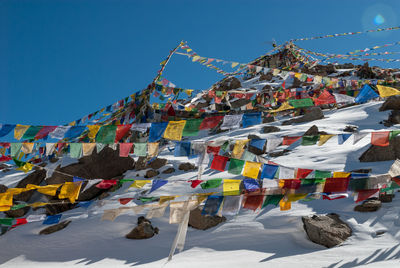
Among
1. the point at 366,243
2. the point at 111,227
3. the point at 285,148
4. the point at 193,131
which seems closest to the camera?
the point at 366,243

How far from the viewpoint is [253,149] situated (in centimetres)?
1280

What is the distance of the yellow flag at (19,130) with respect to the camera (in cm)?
805

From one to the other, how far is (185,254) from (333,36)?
20.5 meters

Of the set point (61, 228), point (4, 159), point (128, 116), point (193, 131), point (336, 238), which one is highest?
point (128, 116)

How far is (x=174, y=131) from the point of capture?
294 inches

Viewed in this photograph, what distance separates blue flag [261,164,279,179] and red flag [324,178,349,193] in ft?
3.79

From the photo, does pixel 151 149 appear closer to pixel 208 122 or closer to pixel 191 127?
pixel 191 127

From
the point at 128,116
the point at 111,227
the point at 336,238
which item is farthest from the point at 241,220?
the point at 128,116

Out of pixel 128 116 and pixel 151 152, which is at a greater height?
pixel 128 116

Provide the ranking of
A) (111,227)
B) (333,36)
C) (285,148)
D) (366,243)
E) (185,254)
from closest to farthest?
(366,243) < (185,254) < (111,227) < (285,148) < (333,36)

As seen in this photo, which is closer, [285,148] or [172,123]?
[172,123]

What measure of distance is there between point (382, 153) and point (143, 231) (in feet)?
26.0

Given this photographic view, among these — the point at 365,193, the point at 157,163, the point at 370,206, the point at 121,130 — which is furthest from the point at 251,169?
the point at 157,163

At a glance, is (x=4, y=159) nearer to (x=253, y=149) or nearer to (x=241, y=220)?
(x=241, y=220)
